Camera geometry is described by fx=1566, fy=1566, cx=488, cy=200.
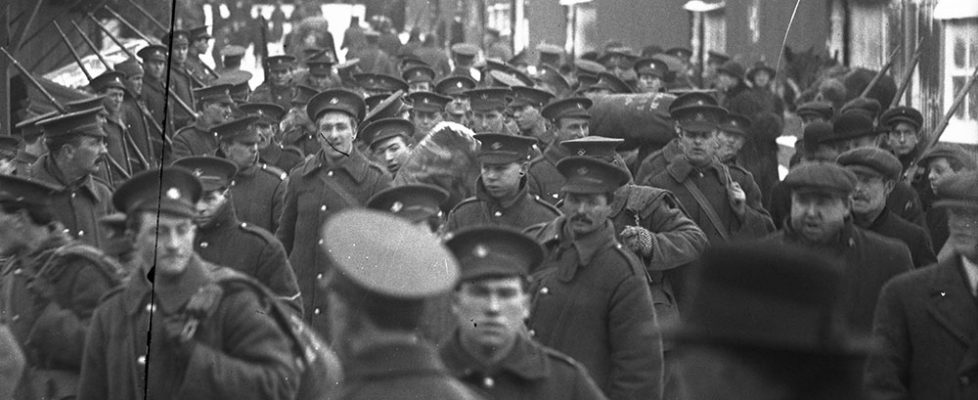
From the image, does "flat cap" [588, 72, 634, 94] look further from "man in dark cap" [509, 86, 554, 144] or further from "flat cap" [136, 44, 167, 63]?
"flat cap" [136, 44, 167, 63]

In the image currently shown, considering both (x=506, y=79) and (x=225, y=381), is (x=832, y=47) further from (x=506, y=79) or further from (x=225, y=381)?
(x=225, y=381)

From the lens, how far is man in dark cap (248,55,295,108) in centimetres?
358

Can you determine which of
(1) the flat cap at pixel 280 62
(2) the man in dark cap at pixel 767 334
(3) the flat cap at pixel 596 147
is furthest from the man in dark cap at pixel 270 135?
(2) the man in dark cap at pixel 767 334

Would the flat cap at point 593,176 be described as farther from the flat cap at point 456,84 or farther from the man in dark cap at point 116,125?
the man in dark cap at point 116,125

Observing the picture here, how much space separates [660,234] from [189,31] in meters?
1.22

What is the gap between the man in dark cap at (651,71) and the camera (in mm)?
3613

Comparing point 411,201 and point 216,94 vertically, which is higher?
point 216,94

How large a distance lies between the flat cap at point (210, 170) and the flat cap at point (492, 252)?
71 centimetres

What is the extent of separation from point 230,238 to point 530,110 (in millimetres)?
1276

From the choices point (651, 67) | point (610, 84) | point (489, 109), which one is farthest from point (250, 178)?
point (651, 67)

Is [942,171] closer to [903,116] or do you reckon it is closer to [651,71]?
[903,116]

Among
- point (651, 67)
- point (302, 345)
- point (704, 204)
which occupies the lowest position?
point (302, 345)

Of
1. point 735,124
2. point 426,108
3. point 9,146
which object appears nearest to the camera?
point 735,124

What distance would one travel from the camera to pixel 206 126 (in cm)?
381
